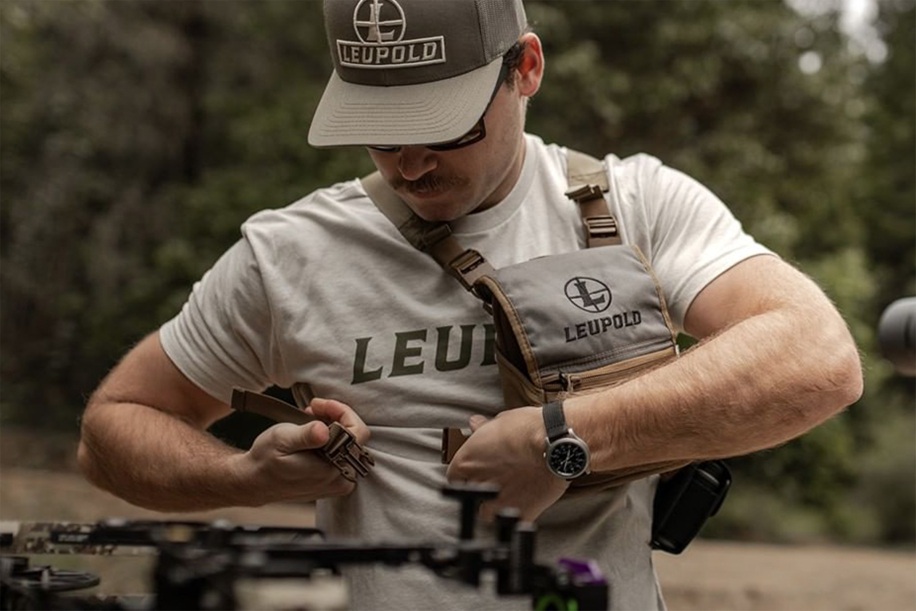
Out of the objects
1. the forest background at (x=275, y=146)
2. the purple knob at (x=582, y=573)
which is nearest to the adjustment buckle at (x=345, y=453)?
the purple knob at (x=582, y=573)

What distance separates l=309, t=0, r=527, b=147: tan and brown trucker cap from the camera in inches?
106

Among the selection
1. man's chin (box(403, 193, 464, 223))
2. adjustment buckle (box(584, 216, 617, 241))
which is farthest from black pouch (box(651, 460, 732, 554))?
man's chin (box(403, 193, 464, 223))

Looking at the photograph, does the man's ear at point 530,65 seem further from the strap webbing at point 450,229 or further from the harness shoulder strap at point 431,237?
the harness shoulder strap at point 431,237

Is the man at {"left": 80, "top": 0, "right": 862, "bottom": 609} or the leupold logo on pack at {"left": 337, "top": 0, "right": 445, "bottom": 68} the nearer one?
the man at {"left": 80, "top": 0, "right": 862, "bottom": 609}

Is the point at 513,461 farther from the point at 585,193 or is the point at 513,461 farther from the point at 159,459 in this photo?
the point at 159,459

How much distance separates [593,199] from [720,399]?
619 millimetres

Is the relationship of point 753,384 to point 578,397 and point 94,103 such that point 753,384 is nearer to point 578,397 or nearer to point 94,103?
point 578,397

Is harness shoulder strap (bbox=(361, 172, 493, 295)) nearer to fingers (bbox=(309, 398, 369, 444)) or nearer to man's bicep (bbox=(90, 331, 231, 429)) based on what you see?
fingers (bbox=(309, 398, 369, 444))

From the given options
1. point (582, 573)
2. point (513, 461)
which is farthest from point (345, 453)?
point (582, 573)

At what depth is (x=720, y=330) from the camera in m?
2.64

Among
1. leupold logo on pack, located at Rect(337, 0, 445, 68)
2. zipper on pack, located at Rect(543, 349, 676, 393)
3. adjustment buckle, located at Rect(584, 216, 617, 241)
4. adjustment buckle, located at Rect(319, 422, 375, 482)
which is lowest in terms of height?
adjustment buckle, located at Rect(319, 422, 375, 482)

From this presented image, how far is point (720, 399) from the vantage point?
2.47 meters

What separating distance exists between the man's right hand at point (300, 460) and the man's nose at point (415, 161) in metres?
0.52

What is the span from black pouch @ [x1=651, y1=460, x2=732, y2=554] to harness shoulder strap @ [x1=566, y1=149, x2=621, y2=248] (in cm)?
55
